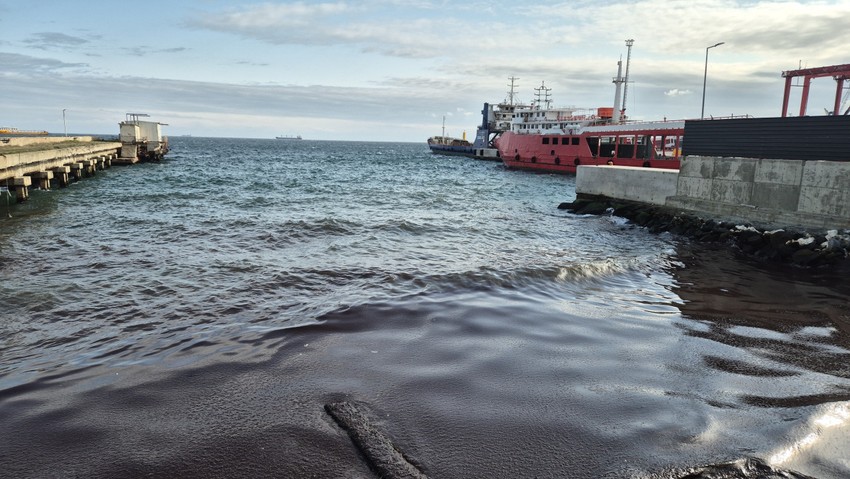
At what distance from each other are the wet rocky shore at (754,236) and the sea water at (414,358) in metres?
0.77

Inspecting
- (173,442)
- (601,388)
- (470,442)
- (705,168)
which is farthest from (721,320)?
(705,168)

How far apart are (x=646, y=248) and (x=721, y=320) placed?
23.5 ft

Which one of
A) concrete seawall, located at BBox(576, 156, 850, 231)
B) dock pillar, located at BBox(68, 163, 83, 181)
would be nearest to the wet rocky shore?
concrete seawall, located at BBox(576, 156, 850, 231)

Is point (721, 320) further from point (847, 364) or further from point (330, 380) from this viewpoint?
point (330, 380)

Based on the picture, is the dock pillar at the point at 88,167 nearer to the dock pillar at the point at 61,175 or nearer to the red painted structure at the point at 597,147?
the dock pillar at the point at 61,175

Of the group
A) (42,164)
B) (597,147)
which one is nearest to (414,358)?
(42,164)

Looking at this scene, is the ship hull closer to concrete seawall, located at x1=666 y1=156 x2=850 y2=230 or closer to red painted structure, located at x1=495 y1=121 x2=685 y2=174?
red painted structure, located at x1=495 y1=121 x2=685 y2=174

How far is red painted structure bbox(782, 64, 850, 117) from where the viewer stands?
3468cm

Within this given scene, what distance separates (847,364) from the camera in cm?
670

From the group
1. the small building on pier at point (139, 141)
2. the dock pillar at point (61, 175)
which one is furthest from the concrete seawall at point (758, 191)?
the small building on pier at point (139, 141)

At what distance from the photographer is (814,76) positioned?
37094 millimetres

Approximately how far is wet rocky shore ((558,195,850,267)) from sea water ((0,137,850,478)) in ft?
2.53

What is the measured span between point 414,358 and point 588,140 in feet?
156

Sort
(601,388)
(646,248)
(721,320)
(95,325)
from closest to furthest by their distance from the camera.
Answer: (601,388), (95,325), (721,320), (646,248)
